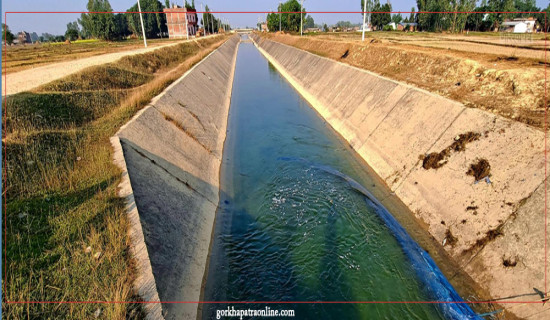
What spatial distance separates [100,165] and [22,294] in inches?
173

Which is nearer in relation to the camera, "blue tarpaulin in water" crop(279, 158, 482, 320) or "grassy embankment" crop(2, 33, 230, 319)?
"grassy embankment" crop(2, 33, 230, 319)

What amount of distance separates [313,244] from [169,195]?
16.2ft

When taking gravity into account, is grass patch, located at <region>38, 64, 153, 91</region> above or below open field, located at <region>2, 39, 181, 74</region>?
below

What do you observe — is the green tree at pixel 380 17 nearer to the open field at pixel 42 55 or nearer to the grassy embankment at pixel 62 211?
the open field at pixel 42 55

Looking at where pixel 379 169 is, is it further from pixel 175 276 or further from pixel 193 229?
pixel 175 276

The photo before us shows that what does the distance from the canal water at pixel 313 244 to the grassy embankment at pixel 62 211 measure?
2977mm

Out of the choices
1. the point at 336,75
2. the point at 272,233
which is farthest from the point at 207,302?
the point at 336,75

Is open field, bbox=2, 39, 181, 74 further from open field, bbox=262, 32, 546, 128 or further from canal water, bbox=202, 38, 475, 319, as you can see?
open field, bbox=262, 32, 546, 128

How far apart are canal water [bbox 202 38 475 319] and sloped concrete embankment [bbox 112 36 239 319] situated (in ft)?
2.24

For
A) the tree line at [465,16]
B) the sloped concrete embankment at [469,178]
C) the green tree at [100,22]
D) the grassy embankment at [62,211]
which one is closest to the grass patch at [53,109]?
the grassy embankment at [62,211]

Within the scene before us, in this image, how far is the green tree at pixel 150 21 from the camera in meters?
98.8

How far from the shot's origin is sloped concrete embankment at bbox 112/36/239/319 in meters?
6.31

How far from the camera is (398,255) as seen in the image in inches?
344

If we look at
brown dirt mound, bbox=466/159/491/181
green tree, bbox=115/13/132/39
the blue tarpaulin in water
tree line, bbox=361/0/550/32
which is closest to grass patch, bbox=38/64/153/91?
the blue tarpaulin in water
